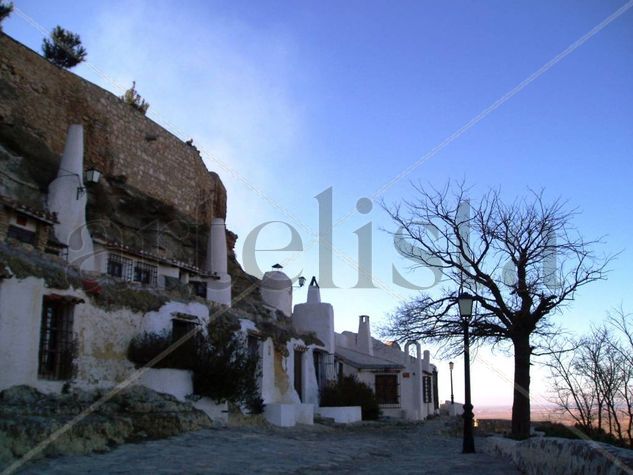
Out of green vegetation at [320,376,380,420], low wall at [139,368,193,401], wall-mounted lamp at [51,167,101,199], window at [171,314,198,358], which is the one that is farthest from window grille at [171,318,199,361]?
green vegetation at [320,376,380,420]

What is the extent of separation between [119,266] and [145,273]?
4.16 ft

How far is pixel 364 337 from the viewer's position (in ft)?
125

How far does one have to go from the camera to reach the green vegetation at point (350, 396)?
25.8 m

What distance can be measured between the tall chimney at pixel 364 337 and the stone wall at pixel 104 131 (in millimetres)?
9878

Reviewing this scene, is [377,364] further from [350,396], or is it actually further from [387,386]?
[350,396]

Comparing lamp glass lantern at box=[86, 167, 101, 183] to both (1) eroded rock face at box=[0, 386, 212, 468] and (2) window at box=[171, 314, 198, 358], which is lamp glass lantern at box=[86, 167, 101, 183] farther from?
(1) eroded rock face at box=[0, 386, 212, 468]

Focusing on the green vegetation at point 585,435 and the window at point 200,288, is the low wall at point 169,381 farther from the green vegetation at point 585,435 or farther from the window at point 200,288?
the window at point 200,288

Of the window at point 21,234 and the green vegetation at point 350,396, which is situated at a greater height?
the window at point 21,234

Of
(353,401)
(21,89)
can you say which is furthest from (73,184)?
(353,401)

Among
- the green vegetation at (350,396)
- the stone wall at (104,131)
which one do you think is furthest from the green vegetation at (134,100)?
the green vegetation at (350,396)

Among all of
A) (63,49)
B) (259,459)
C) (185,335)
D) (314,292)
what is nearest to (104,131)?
(63,49)

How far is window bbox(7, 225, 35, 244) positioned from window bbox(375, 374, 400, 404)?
63.4ft

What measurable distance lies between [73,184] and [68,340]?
9.96m

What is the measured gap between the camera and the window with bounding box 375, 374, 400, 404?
33.1 m
